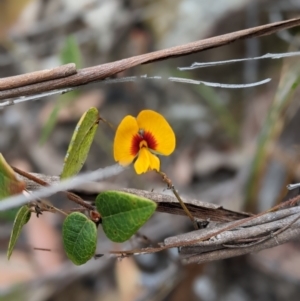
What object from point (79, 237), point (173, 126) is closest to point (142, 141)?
point (79, 237)

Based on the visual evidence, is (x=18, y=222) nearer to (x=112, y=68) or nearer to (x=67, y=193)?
(x=67, y=193)

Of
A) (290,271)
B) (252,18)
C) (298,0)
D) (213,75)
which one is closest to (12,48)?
(213,75)

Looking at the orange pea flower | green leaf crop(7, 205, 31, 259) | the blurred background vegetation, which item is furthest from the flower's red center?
the blurred background vegetation

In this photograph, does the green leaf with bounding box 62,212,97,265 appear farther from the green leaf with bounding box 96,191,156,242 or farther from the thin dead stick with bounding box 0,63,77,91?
the thin dead stick with bounding box 0,63,77,91

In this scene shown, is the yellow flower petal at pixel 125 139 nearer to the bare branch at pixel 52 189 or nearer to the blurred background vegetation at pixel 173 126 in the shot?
the bare branch at pixel 52 189

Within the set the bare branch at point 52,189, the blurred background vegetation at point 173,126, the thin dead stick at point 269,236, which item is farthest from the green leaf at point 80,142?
the blurred background vegetation at point 173,126

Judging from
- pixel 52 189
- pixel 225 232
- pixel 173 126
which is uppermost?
pixel 52 189

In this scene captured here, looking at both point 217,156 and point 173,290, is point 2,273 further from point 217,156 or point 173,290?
point 217,156
